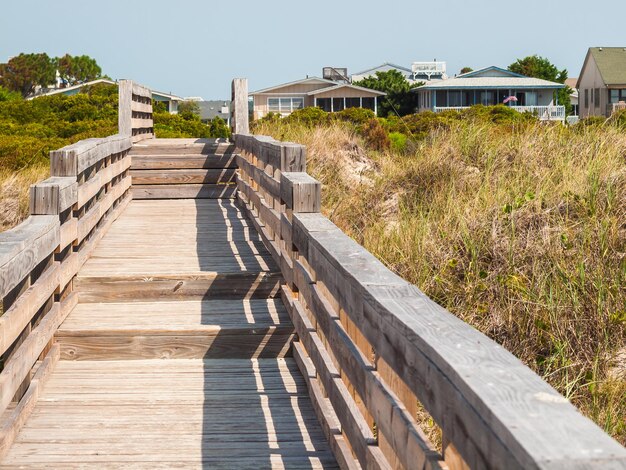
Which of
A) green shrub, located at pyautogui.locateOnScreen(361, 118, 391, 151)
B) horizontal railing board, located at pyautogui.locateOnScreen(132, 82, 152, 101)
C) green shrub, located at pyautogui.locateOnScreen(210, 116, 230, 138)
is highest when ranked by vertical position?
green shrub, located at pyautogui.locateOnScreen(210, 116, 230, 138)

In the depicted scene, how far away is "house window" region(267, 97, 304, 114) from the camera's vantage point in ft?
237

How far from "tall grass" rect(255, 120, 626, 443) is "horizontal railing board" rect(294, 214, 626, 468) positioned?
6.89ft

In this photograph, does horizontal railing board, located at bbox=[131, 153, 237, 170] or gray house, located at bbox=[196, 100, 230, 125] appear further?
gray house, located at bbox=[196, 100, 230, 125]

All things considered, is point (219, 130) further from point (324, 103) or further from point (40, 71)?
point (40, 71)

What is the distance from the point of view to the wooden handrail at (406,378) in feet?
5.99

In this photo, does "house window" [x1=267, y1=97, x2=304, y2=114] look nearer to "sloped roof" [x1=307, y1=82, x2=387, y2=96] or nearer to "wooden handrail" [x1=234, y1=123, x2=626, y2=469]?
"sloped roof" [x1=307, y1=82, x2=387, y2=96]

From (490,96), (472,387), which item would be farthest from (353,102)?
(472,387)

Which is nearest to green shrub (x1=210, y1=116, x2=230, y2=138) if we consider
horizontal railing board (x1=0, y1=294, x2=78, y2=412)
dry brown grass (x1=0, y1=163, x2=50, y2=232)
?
dry brown grass (x1=0, y1=163, x2=50, y2=232)

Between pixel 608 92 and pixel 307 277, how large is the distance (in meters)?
57.1

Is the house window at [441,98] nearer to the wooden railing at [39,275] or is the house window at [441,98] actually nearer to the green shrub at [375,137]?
the green shrub at [375,137]

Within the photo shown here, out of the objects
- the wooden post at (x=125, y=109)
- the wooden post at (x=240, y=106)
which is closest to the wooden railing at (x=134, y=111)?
the wooden post at (x=125, y=109)

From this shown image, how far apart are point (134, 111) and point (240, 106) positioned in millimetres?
1816

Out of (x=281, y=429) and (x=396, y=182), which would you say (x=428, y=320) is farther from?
(x=396, y=182)

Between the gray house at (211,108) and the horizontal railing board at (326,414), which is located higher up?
the gray house at (211,108)
